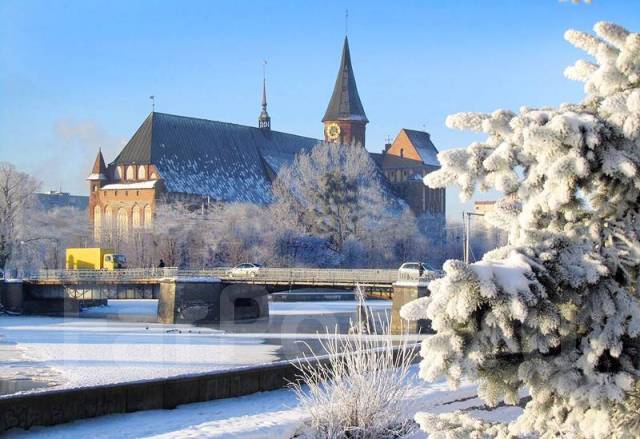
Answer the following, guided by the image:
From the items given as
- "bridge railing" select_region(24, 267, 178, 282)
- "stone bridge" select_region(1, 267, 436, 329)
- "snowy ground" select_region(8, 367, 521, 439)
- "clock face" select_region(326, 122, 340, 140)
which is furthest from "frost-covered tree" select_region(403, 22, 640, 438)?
"clock face" select_region(326, 122, 340, 140)

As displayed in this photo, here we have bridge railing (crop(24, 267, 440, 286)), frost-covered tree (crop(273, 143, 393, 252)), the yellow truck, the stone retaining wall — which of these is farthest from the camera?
frost-covered tree (crop(273, 143, 393, 252))

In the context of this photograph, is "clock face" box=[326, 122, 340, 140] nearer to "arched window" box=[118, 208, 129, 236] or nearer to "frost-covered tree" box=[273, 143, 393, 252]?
"frost-covered tree" box=[273, 143, 393, 252]

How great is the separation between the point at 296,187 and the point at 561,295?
6855cm

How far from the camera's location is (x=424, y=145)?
340 feet

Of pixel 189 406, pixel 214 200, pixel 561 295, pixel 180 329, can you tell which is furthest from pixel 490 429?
pixel 214 200

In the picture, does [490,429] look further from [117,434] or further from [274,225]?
[274,225]

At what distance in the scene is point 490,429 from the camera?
16.7 feet

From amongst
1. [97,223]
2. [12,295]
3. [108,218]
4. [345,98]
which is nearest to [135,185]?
[108,218]

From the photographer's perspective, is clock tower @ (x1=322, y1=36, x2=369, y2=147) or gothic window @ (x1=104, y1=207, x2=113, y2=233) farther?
clock tower @ (x1=322, y1=36, x2=369, y2=147)

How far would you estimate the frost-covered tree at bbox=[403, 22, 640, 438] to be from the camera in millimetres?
4125

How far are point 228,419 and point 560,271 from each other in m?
12.5

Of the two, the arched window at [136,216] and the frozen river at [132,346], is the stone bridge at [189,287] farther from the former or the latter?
the arched window at [136,216]

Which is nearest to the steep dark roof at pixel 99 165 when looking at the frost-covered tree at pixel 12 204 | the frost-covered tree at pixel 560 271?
the frost-covered tree at pixel 12 204

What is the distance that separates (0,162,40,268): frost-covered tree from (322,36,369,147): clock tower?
135 ft
